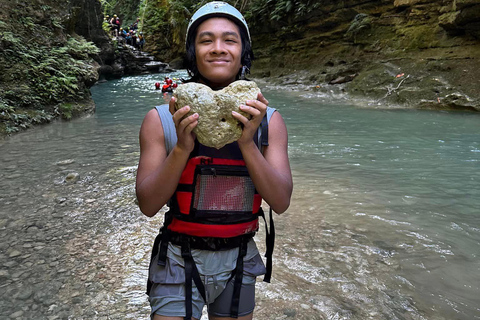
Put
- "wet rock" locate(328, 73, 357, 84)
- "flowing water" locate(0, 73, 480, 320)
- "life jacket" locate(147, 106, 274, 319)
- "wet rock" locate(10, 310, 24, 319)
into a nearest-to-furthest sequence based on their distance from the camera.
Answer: "life jacket" locate(147, 106, 274, 319), "wet rock" locate(10, 310, 24, 319), "flowing water" locate(0, 73, 480, 320), "wet rock" locate(328, 73, 357, 84)

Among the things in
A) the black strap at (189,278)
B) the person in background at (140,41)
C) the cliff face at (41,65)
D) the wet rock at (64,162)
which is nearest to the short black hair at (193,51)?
the black strap at (189,278)

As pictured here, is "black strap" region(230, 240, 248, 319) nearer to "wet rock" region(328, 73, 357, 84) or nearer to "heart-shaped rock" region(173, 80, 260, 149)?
"heart-shaped rock" region(173, 80, 260, 149)

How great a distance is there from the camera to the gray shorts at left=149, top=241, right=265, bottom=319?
4.95ft

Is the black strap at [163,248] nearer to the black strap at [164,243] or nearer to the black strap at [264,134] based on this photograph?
the black strap at [164,243]

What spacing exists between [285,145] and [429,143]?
6.93 meters

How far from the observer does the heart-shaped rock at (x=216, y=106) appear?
149cm

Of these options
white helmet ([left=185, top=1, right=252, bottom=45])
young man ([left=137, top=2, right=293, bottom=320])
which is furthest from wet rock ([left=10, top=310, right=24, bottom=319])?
white helmet ([left=185, top=1, right=252, bottom=45])

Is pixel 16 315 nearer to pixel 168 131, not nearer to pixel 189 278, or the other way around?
pixel 189 278

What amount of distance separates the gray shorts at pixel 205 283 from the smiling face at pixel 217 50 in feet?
2.63

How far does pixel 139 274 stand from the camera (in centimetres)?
306

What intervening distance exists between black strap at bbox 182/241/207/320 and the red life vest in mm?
79

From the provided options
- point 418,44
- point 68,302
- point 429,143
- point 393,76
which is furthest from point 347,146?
point 418,44

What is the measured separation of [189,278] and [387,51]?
15.6m

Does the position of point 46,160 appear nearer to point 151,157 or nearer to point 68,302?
point 68,302
